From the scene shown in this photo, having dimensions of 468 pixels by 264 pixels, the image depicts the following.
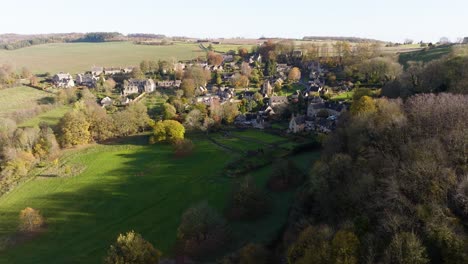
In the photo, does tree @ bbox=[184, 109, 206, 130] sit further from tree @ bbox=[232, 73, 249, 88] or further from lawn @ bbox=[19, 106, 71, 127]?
tree @ bbox=[232, 73, 249, 88]

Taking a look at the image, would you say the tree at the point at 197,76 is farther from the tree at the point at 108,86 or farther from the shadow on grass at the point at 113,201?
the shadow on grass at the point at 113,201

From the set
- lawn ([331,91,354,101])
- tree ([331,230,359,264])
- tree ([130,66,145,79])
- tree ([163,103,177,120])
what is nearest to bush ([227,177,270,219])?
tree ([331,230,359,264])

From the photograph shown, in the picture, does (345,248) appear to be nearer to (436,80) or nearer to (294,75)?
(436,80)

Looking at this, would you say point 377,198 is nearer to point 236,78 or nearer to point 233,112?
point 233,112

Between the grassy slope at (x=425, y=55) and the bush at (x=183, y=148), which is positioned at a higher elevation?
the grassy slope at (x=425, y=55)

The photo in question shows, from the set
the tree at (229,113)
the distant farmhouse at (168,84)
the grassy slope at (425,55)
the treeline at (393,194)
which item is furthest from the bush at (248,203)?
the grassy slope at (425,55)

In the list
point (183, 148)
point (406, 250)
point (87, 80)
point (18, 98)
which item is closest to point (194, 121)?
point (183, 148)
